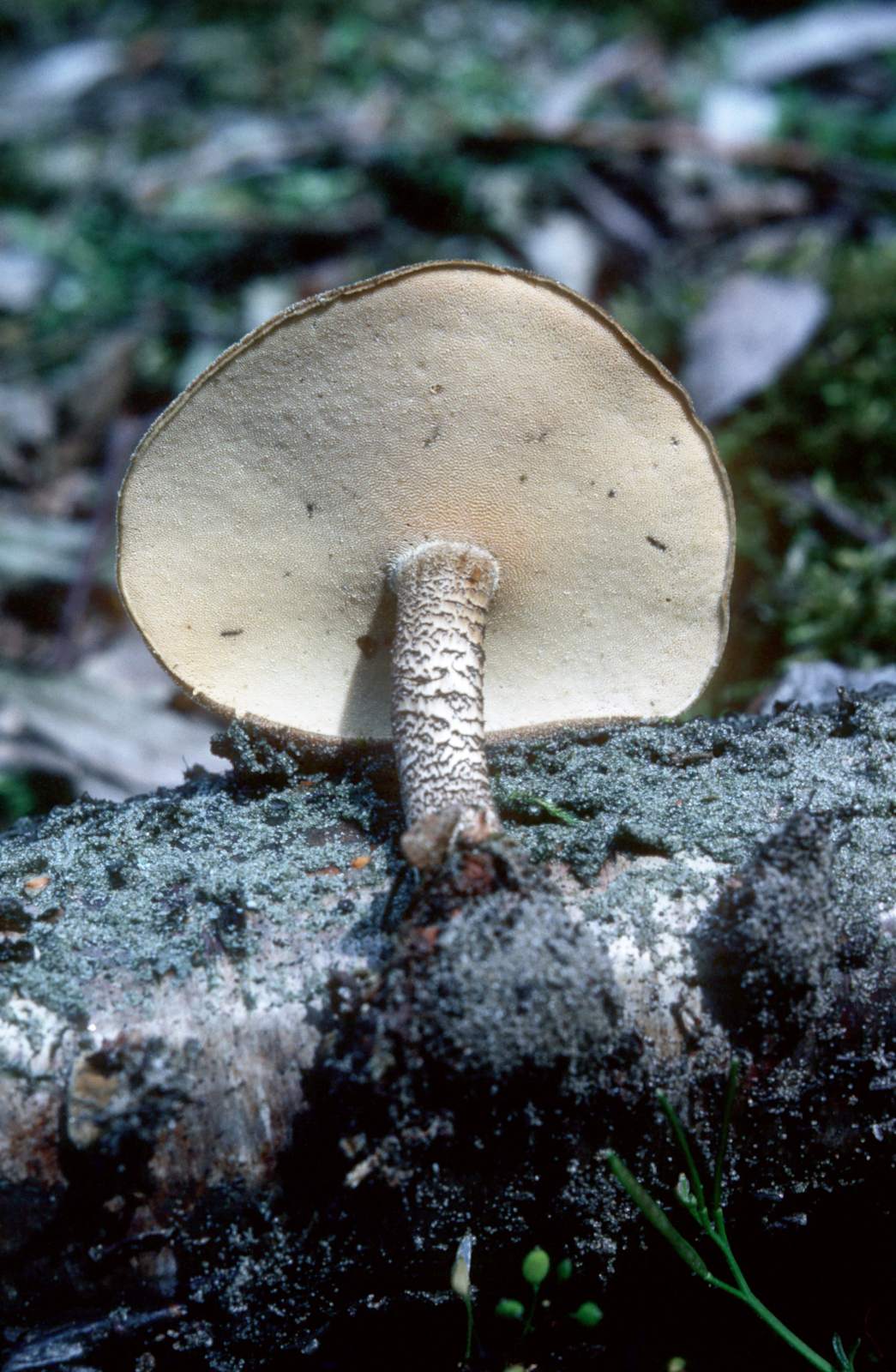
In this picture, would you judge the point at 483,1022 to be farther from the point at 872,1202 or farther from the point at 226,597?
the point at 226,597

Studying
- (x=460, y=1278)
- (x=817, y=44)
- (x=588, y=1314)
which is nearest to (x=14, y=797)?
(x=460, y=1278)

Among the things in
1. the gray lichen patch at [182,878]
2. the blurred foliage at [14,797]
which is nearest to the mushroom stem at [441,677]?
the gray lichen patch at [182,878]

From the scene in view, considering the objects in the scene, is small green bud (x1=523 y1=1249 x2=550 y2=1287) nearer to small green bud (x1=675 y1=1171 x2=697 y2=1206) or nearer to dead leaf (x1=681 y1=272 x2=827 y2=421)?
small green bud (x1=675 y1=1171 x2=697 y2=1206)

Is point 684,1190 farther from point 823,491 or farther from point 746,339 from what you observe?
point 746,339

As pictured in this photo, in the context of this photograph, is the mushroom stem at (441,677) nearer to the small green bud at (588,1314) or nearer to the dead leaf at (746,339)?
the small green bud at (588,1314)

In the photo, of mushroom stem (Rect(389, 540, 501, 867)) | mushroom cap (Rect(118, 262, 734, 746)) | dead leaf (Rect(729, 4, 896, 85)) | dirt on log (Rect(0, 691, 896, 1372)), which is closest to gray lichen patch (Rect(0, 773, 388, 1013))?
dirt on log (Rect(0, 691, 896, 1372))

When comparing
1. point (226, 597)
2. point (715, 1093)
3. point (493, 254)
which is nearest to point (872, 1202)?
point (715, 1093)
